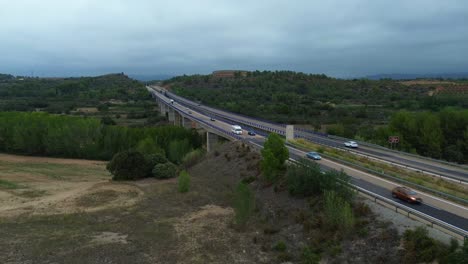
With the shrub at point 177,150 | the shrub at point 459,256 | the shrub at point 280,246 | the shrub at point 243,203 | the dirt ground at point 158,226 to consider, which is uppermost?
the shrub at point 459,256

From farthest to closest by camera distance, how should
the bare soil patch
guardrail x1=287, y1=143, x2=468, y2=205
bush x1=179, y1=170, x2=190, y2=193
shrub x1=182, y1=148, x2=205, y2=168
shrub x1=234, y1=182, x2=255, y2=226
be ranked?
1. shrub x1=182, y1=148, x2=205, y2=168
2. bush x1=179, y1=170, x2=190, y2=193
3. the bare soil patch
4. shrub x1=234, y1=182, x2=255, y2=226
5. guardrail x1=287, y1=143, x2=468, y2=205

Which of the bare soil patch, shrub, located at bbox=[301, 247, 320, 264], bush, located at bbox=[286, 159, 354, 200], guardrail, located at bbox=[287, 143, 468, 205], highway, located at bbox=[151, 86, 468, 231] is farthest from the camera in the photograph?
the bare soil patch

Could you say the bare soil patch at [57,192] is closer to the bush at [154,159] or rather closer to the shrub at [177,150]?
the bush at [154,159]

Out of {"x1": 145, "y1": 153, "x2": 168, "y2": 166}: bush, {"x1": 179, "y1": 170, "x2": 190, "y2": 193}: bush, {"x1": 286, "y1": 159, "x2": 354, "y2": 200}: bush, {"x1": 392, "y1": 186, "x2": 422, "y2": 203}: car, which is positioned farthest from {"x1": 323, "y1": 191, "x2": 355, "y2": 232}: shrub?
{"x1": 145, "y1": 153, "x2": 168, "y2": 166}: bush

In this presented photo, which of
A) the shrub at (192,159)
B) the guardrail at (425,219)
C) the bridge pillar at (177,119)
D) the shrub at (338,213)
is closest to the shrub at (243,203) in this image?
the shrub at (338,213)

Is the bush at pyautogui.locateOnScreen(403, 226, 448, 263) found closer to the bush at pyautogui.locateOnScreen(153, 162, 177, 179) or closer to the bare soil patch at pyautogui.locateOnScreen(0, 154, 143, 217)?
the bare soil patch at pyautogui.locateOnScreen(0, 154, 143, 217)

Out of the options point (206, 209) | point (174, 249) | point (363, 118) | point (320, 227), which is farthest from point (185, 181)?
point (363, 118)
